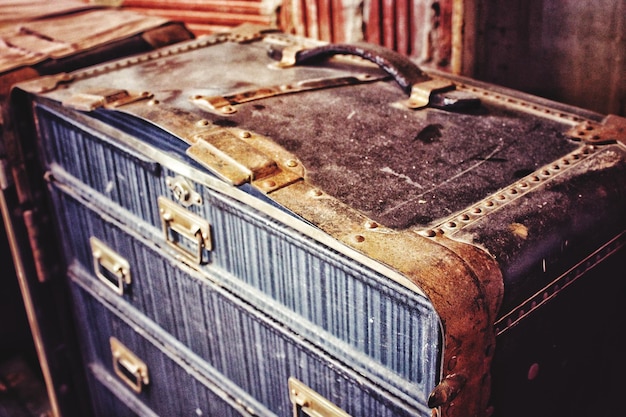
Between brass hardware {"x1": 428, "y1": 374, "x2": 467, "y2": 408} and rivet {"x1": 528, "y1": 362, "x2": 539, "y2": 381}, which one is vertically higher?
brass hardware {"x1": 428, "y1": 374, "x2": 467, "y2": 408}

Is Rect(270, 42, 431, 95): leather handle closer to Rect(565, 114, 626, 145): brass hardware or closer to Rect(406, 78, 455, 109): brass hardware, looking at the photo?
Rect(406, 78, 455, 109): brass hardware

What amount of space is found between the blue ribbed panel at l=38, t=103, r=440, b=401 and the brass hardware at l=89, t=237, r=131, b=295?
0.06 m

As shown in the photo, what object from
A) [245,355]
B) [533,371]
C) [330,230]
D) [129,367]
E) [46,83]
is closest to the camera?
[330,230]

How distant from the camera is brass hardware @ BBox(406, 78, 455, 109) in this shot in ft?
4.75

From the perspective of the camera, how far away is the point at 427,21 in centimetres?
196

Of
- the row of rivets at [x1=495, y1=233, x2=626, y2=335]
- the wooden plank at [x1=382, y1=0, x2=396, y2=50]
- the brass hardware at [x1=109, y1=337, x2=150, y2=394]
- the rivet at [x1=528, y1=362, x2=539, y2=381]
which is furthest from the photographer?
the wooden plank at [x1=382, y1=0, x2=396, y2=50]

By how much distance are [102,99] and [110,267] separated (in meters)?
0.45

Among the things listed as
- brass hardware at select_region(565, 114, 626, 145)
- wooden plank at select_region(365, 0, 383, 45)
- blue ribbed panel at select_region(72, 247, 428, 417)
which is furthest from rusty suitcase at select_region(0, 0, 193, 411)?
brass hardware at select_region(565, 114, 626, 145)

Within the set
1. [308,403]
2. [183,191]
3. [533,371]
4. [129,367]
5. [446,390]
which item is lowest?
[129,367]

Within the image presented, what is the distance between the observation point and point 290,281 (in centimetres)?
117

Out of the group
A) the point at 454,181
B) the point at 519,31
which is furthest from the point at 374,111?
the point at 519,31

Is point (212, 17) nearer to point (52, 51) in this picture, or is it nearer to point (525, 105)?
point (52, 51)

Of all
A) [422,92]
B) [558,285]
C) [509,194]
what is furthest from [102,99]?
[558,285]

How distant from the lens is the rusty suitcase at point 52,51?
1.83 meters
